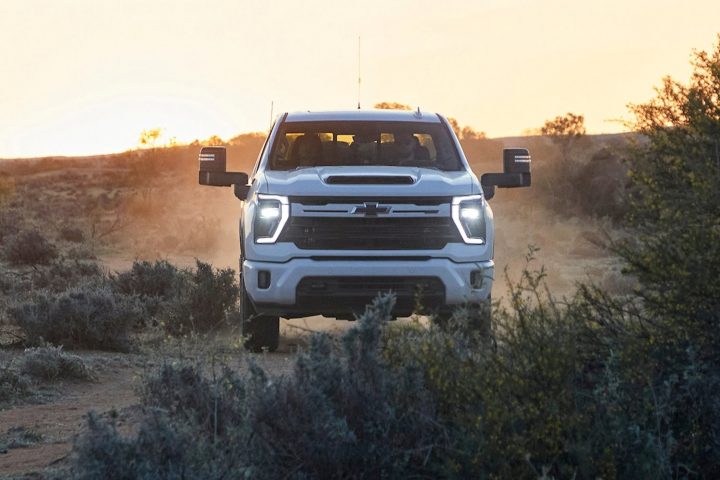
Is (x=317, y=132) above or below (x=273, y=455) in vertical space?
above

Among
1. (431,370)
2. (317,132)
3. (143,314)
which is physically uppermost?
(317,132)

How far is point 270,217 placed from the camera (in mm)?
9266

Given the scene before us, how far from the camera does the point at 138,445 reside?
458 cm

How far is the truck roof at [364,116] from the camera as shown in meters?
10.9

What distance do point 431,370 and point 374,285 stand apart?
4.10 metres

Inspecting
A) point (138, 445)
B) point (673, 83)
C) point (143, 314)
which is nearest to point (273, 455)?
point (138, 445)

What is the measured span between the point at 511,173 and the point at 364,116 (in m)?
1.58

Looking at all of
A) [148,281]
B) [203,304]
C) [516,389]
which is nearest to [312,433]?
[516,389]

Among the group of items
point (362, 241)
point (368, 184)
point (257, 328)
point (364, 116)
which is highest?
point (364, 116)

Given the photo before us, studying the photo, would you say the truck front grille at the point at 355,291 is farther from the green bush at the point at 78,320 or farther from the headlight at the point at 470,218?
the green bush at the point at 78,320

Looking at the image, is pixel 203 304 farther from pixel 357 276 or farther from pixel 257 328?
pixel 357 276

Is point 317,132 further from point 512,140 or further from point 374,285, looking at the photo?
point 512,140

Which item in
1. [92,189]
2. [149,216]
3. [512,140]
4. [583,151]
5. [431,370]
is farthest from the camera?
[512,140]

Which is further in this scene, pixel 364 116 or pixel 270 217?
pixel 364 116
